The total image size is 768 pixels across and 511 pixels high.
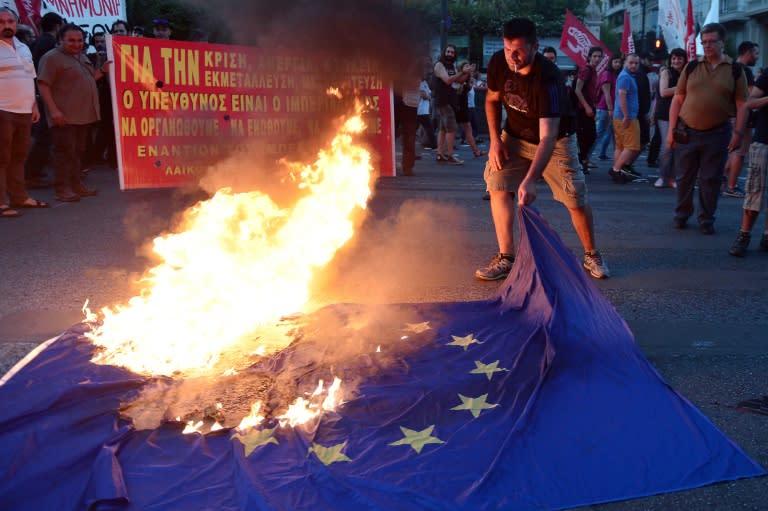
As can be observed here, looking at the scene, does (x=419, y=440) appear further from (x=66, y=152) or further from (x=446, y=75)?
(x=446, y=75)

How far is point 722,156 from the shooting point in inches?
287

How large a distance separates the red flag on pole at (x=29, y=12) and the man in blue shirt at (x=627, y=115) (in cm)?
868

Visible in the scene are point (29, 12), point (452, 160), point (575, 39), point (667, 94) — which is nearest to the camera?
point (667, 94)

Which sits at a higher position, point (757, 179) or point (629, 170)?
point (757, 179)

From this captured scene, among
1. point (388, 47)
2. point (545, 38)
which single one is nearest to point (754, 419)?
point (388, 47)

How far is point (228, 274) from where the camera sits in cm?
447

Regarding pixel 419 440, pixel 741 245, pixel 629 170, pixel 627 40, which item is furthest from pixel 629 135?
pixel 419 440

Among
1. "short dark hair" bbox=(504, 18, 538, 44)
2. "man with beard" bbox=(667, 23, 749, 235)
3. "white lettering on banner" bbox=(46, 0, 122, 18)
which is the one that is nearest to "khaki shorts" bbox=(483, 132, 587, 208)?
"short dark hair" bbox=(504, 18, 538, 44)

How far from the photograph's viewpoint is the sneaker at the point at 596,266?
19.1ft

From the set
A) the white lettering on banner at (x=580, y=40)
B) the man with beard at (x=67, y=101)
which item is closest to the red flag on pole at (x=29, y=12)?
the man with beard at (x=67, y=101)

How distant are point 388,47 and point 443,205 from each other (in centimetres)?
341

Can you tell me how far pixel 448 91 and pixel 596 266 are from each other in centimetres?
777

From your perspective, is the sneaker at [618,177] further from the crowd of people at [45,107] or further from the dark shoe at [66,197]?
the dark shoe at [66,197]

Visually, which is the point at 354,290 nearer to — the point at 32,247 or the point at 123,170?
the point at 32,247
